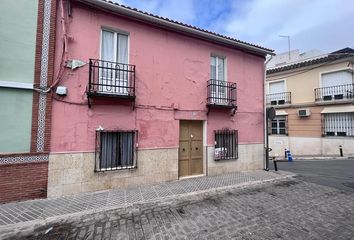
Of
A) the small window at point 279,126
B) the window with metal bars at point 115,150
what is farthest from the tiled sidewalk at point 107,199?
the small window at point 279,126

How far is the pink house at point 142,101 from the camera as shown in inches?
218

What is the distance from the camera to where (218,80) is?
26.1 feet

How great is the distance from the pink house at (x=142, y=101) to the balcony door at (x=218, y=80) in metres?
0.04

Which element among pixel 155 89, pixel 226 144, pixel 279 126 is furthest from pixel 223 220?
pixel 279 126

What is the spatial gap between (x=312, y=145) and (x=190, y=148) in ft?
42.5

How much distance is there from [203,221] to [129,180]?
2.91 meters

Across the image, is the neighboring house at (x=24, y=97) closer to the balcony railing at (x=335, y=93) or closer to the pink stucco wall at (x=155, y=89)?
the pink stucco wall at (x=155, y=89)

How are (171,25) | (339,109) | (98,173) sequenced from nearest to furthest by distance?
(98,173) → (171,25) → (339,109)

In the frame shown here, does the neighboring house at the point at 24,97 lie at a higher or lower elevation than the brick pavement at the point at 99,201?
higher

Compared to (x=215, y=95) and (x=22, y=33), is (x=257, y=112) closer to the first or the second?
(x=215, y=95)

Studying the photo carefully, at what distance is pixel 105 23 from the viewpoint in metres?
6.03

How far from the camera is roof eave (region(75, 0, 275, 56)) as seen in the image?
19.1ft

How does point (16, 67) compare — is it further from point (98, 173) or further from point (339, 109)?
point (339, 109)

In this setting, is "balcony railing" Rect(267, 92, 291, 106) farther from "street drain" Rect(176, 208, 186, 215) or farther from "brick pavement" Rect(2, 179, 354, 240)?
"street drain" Rect(176, 208, 186, 215)
